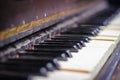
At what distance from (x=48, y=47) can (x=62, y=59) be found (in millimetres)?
235

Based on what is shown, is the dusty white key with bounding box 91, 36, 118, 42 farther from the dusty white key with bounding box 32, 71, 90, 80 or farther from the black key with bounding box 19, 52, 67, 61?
the dusty white key with bounding box 32, 71, 90, 80

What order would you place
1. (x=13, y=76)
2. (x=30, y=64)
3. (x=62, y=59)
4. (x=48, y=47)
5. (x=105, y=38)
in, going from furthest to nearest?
1. (x=105, y=38)
2. (x=48, y=47)
3. (x=62, y=59)
4. (x=30, y=64)
5. (x=13, y=76)

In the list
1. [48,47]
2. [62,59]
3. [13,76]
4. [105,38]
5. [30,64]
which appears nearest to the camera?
[13,76]

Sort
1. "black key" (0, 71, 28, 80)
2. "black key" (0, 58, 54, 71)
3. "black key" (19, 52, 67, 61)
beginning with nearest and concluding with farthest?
"black key" (0, 71, 28, 80)
"black key" (0, 58, 54, 71)
"black key" (19, 52, 67, 61)

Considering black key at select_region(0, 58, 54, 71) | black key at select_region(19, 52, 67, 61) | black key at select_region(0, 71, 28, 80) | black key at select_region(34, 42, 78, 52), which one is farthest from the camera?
black key at select_region(34, 42, 78, 52)

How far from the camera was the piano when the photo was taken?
3.23 feet

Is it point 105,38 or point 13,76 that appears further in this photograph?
point 105,38

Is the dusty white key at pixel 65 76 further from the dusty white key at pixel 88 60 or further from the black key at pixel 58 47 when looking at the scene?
the black key at pixel 58 47

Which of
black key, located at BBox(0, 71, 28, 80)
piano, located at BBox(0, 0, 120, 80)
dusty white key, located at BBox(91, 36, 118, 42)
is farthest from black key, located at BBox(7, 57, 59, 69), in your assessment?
dusty white key, located at BBox(91, 36, 118, 42)

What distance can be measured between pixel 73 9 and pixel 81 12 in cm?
27

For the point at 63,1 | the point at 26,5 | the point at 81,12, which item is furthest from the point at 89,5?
the point at 26,5

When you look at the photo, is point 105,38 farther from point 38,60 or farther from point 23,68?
point 23,68

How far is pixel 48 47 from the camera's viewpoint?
4.49 ft

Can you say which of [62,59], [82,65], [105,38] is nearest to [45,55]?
[62,59]
